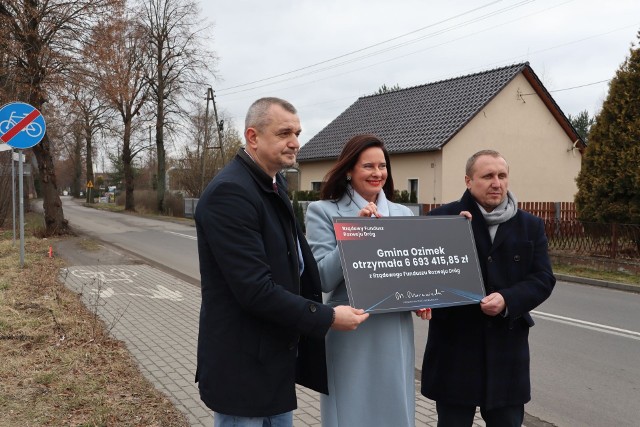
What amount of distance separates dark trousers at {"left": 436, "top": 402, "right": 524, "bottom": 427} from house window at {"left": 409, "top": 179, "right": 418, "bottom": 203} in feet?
66.2

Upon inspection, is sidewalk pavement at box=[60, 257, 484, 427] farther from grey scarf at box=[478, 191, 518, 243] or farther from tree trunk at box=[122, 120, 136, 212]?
tree trunk at box=[122, 120, 136, 212]

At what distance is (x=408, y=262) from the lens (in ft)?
9.15

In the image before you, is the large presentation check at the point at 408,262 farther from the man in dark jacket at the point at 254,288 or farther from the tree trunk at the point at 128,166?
the tree trunk at the point at 128,166

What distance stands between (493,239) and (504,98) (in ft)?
73.7

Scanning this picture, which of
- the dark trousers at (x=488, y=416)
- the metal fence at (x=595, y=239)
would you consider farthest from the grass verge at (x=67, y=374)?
the metal fence at (x=595, y=239)

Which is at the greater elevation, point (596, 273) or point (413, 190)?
point (413, 190)

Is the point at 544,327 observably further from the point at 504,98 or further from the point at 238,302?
the point at 504,98

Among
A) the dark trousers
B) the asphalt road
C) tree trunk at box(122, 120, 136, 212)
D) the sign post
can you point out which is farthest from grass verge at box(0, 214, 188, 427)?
tree trunk at box(122, 120, 136, 212)

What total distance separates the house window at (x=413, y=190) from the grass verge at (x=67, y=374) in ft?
55.1

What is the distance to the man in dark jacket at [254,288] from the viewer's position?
2.17 metres

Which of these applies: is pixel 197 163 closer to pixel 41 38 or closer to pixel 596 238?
pixel 41 38

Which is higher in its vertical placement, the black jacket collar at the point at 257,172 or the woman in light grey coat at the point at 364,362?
the black jacket collar at the point at 257,172

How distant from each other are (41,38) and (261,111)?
17927 millimetres

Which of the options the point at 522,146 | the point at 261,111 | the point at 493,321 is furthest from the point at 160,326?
the point at 522,146
